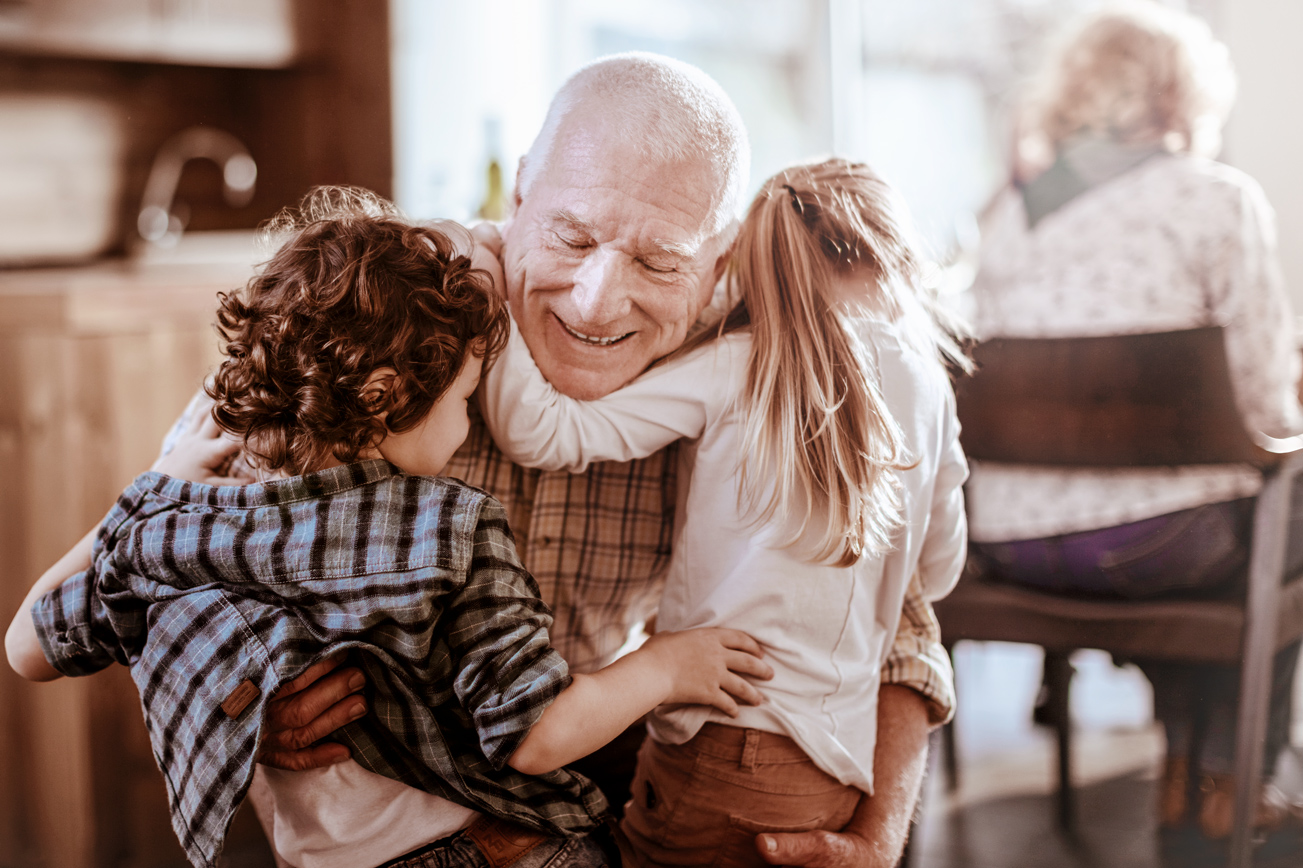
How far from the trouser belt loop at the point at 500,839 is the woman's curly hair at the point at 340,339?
313 millimetres

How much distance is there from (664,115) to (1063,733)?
1269 mm

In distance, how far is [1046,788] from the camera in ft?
6.17

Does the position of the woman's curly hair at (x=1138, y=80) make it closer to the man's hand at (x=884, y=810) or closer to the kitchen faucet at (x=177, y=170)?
the man's hand at (x=884, y=810)

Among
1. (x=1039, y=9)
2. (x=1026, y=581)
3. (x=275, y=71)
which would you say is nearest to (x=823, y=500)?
(x=1026, y=581)

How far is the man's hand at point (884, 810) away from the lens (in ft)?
3.07

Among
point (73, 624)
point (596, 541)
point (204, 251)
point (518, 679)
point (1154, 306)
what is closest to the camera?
point (518, 679)

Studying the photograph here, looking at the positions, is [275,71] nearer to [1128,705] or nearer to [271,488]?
[271,488]

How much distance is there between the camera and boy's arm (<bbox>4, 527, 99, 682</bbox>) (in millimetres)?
876

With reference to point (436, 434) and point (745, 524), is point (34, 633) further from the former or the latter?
point (745, 524)

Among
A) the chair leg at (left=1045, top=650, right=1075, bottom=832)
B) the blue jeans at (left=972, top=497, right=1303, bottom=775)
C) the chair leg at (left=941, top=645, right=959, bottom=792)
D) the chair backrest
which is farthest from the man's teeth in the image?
the chair leg at (left=941, top=645, right=959, bottom=792)

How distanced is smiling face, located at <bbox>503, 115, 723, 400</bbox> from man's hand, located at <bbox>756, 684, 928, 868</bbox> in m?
0.43

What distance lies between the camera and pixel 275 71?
246 centimetres

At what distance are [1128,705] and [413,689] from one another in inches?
74.3

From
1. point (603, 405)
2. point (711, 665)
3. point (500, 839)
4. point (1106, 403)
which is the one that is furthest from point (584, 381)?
point (1106, 403)
